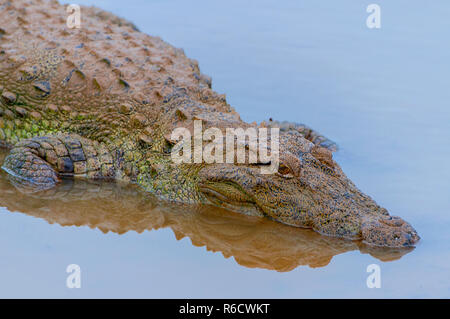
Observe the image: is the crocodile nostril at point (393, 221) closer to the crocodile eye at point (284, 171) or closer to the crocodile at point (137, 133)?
the crocodile at point (137, 133)

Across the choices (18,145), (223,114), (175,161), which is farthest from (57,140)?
(223,114)

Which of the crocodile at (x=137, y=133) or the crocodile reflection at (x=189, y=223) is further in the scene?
the crocodile at (x=137, y=133)

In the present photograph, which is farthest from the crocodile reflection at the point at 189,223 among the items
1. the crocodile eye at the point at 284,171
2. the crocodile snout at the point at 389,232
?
the crocodile eye at the point at 284,171

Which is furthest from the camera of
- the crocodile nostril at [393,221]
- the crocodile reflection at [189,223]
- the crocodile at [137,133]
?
the crocodile at [137,133]

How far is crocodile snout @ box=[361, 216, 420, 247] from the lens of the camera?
17.8ft

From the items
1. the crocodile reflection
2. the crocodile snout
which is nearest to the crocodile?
the crocodile snout

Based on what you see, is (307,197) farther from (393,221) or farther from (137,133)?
(137,133)

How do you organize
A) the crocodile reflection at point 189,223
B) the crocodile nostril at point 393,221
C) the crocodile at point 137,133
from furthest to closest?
1. the crocodile at point 137,133
2. the crocodile nostril at point 393,221
3. the crocodile reflection at point 189,223

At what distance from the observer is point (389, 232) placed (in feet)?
17.9

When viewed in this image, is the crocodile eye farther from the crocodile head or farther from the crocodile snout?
the crocodile snout

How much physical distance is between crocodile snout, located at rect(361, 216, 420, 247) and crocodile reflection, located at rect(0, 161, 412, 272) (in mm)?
81

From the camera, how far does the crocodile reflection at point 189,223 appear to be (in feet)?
17.6

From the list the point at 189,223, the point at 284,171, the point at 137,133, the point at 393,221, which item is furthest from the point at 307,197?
the point at 137,133

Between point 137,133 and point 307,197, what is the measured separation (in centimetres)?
199
